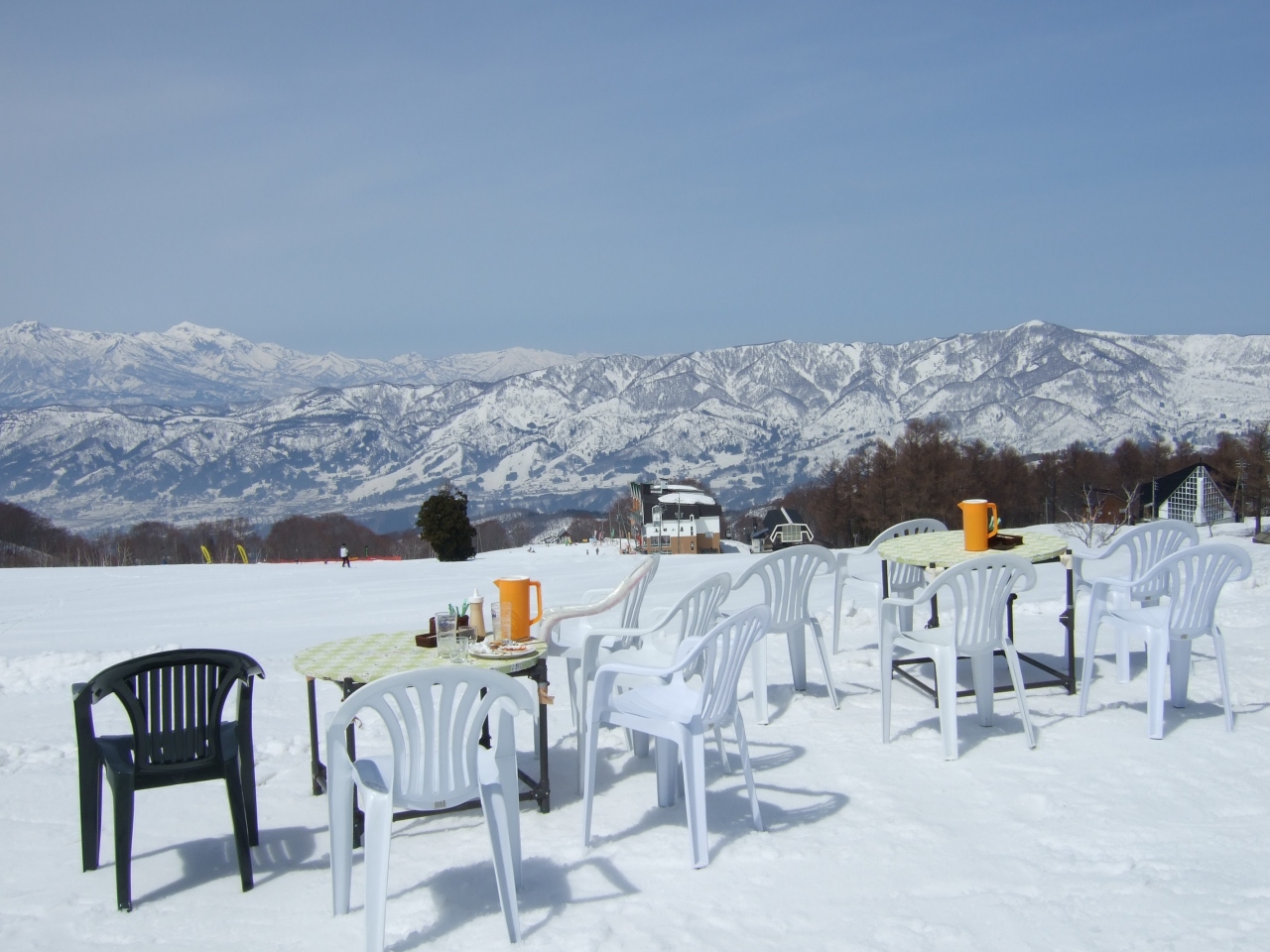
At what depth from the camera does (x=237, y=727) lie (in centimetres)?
364

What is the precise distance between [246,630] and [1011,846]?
31.4ft

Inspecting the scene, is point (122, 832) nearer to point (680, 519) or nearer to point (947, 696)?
point (947, 696)

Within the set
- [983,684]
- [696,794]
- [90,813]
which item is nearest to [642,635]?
[696,794]

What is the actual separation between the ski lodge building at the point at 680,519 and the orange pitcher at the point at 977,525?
64.2 meters

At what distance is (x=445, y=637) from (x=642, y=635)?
1.01 metres

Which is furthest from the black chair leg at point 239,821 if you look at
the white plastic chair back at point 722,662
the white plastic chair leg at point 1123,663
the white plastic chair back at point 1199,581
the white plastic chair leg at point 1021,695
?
the white plastic chair leg at point 1123,663

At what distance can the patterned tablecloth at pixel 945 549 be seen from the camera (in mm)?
5574

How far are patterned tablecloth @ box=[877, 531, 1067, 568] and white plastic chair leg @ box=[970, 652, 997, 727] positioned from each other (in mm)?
560

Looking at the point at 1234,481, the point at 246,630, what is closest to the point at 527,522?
the point at 1234,481

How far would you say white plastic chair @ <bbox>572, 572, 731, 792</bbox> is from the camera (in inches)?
174

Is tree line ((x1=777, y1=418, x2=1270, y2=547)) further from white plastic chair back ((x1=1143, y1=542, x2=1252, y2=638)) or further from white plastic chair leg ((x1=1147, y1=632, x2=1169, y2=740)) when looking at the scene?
white plastic chair leg ((x1=1147, y1=632, x2=1169, y2=740))

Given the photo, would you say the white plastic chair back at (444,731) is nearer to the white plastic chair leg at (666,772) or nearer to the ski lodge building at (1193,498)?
the white plastic chair leg at (666,772)

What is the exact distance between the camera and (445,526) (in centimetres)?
3419

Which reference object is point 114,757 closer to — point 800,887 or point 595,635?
point 595,635
